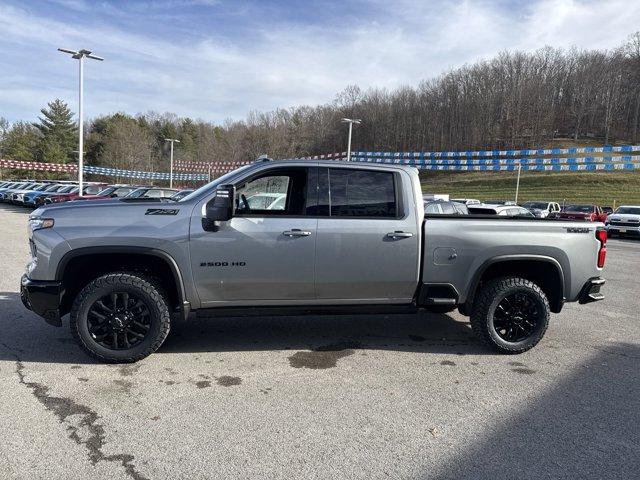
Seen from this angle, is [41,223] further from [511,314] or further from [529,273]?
[529,273]

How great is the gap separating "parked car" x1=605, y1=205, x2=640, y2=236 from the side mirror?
25.1m

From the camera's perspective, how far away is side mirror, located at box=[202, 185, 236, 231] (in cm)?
415

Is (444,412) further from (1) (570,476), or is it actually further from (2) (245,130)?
(2) (245,130)

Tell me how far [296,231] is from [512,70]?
3446 inches

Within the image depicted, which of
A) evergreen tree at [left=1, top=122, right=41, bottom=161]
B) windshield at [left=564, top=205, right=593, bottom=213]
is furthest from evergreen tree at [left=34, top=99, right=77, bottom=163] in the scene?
windshield at [left=564, top=205, right=593, bottom=213]

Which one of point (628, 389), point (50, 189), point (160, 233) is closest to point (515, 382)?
point (628, 389)

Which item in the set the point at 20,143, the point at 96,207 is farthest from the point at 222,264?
the point at 20,143

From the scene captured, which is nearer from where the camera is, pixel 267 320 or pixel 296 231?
pixel 296 231

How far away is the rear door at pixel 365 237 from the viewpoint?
4.66 meters

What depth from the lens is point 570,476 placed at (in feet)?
9.64

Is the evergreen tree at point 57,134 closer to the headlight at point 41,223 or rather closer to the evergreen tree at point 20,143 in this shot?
the evergreen tree at point 20,143

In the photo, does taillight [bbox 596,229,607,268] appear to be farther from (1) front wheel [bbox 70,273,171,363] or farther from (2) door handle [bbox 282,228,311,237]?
(1) front wheel [bbox 70,273,171,363]

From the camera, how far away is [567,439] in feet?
11.1

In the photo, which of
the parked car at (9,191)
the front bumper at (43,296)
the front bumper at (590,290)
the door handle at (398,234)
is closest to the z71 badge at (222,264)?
the front bumper at (43,296)
